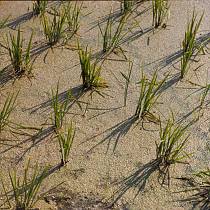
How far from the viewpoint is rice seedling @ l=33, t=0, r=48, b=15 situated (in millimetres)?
2383

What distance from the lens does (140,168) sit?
1654mm

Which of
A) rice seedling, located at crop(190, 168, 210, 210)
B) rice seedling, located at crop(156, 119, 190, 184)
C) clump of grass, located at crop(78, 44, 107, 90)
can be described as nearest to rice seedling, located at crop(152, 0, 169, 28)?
clump of grass, located at crop(78, 44, 107, 90)

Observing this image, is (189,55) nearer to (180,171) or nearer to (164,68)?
(164,68)

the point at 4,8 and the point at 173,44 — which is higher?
the point at 4,8

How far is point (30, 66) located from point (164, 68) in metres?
0.62

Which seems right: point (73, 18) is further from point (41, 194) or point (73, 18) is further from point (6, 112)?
point (41, 194)

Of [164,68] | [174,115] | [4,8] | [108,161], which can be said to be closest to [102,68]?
[164,68]

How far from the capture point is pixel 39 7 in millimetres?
2404

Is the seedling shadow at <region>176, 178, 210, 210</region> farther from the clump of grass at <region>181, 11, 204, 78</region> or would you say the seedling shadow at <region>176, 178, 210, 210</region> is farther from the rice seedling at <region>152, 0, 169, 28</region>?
the rice seedling at <region>152, 0, 169, 28</region>

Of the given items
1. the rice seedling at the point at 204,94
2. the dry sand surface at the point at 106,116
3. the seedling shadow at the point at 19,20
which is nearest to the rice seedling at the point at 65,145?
the dry sand surface at the point at 106,116

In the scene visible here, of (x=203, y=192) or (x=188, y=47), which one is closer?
(x=203, y=192)

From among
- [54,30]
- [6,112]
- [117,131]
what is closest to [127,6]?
[54,30]

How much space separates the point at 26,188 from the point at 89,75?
1.98ft

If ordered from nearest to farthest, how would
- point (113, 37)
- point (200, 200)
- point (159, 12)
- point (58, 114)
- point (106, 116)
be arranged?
point (200, 200), point (58, 114), point (106, 116), point (113, 37), point (159, 12)
